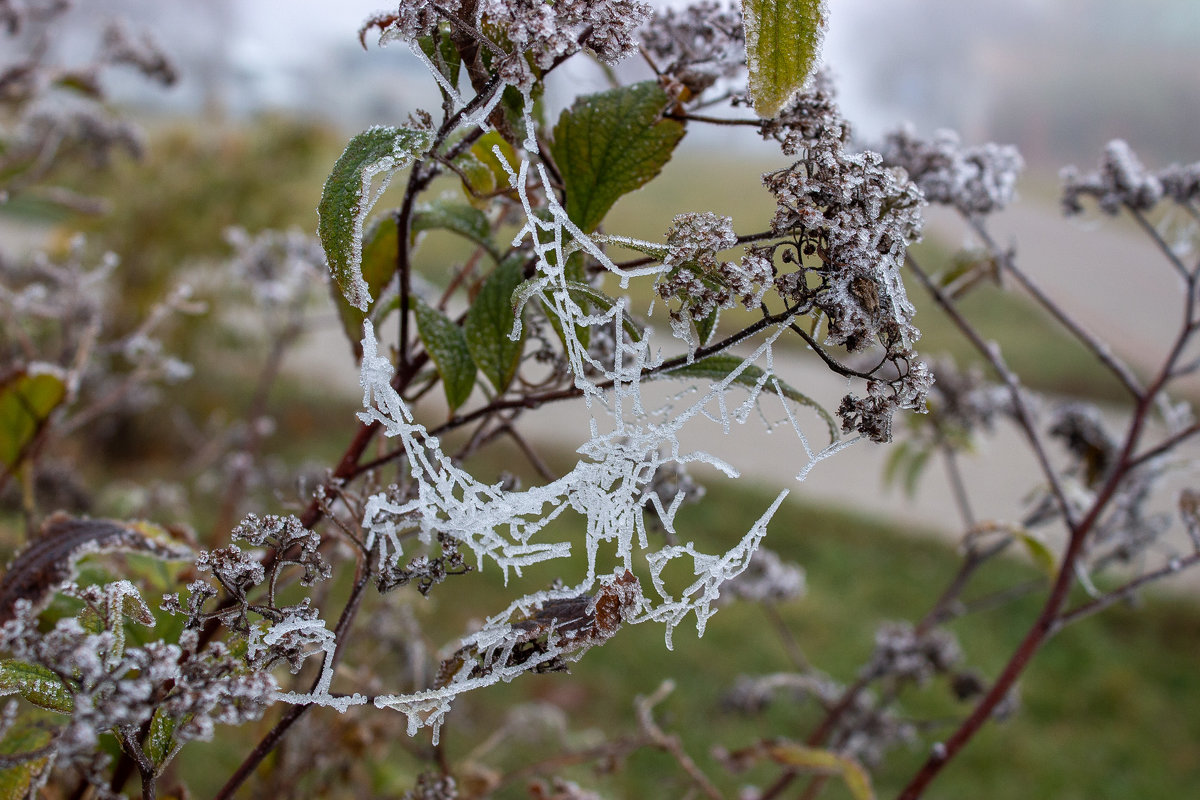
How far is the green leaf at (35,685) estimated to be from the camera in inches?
10.0

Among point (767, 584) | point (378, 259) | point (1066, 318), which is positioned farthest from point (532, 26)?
point (767, 584)

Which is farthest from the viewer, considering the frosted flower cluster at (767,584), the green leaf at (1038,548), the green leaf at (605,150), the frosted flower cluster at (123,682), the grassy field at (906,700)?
the grassy field at (906,700)

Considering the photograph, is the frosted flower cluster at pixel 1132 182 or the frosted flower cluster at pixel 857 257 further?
the frosted flower cluster at pixel 1132 182

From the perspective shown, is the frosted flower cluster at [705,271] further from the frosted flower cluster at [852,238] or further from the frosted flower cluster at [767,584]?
the frosted flower cluster at [767,584]

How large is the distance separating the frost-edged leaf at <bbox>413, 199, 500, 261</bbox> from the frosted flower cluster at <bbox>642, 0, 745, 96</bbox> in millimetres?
84


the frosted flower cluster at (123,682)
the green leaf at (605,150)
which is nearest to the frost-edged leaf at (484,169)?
the green leaf at (605,150)

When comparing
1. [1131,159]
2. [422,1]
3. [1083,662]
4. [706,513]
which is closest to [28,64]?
[422,1]

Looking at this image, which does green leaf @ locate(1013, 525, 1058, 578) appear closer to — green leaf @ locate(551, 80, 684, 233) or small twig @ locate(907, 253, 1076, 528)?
small twig @ locate(907, 253, 1076, 528)

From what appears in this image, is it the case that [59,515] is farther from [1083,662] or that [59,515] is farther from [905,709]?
[1083,662]

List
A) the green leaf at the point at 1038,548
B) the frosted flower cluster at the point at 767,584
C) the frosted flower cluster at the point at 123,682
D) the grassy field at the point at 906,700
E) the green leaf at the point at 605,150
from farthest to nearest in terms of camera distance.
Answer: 1. the grassy field at the point at 906,700
2. the frosted flower cluster at the point at 767,584
3. the green leaf at the point at 1038,548
4. the green leaf at the point at 605,150
5. the frosted flower cluster at the point at 123,682

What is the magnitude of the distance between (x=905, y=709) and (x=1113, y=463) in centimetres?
88

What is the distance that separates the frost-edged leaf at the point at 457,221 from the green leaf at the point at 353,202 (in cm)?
7

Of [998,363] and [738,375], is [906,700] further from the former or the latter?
[738,375]

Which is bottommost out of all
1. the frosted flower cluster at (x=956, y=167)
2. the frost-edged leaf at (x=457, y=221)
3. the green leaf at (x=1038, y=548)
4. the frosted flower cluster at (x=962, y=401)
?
the green leaf at (x=1038, y=548)
